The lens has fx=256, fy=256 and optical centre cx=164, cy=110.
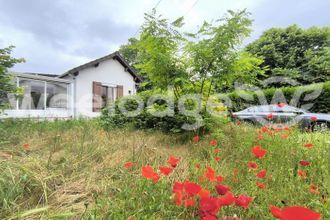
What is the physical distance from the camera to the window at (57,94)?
13.2 meters

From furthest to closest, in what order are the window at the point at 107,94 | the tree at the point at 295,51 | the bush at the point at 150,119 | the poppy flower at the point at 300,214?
the tree at the point at 295,51
the window at the point at 107,94
the bush at the point at 150,119
the poppy flower at the point at 300,214

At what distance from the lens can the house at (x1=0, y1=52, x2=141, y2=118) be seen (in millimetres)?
12057

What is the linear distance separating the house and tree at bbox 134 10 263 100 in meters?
8.27

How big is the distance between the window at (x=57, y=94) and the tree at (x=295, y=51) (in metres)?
12.6

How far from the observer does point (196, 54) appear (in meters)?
4.43

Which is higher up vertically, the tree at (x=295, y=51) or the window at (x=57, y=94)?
the tree at (x=295, y=51)

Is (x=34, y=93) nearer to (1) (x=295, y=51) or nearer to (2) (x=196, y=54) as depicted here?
Answer: (2) (x=196, y=54)

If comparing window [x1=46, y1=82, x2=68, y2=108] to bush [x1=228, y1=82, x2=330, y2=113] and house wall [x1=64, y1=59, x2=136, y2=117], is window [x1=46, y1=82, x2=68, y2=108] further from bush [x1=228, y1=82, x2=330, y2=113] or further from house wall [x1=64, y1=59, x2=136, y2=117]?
bush [x1=228, y1=82, x2=330, y2=113]

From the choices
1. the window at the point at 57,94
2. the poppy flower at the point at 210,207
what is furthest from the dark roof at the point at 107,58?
the poppy flower at the point at 210,207

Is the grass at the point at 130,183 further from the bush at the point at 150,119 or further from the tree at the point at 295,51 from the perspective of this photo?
the tree at the point at 295,51

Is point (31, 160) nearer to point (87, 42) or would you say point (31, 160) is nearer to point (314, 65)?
point (87, 42)

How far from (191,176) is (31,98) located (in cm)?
1225

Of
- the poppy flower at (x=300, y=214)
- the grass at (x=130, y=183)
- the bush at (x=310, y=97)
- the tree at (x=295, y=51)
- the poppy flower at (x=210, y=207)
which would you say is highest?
the tree at (x=295, y=51)

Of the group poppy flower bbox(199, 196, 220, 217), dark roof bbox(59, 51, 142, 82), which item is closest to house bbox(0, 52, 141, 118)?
dark roof bbox(59, 51, 142, 82)
